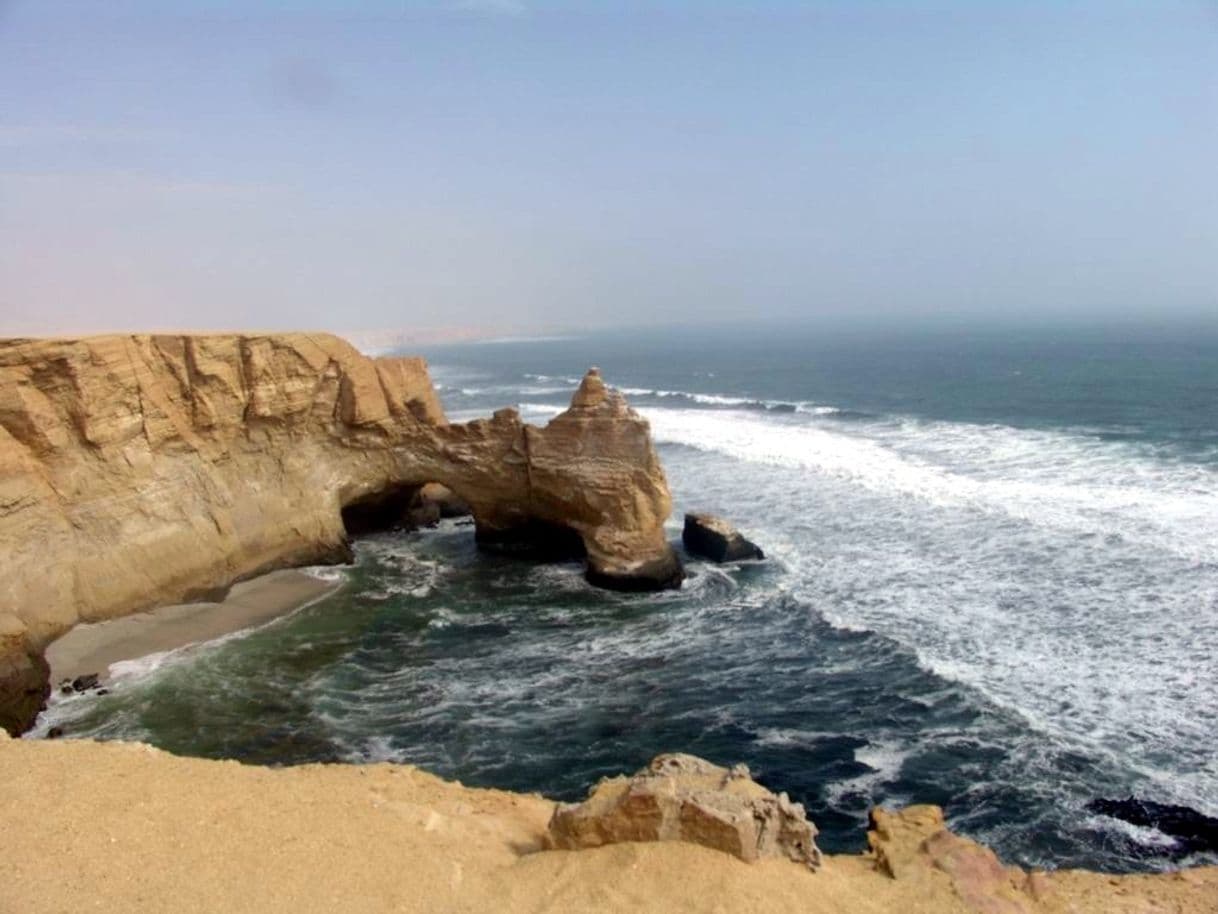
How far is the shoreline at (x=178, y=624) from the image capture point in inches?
704

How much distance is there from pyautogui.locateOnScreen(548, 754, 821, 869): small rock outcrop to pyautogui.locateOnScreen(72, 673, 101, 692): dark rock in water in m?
12.3

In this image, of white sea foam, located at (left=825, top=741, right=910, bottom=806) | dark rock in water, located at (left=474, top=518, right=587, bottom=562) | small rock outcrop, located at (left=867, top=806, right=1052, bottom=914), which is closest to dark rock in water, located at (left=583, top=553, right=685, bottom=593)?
dark rock in water, located at (left=474, top=518, right=587, bottom=562)

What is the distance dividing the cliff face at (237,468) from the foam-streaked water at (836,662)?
190cm

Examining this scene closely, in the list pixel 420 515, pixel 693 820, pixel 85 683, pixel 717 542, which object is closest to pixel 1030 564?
pixel 717 542

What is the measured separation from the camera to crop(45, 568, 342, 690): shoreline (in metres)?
17.9

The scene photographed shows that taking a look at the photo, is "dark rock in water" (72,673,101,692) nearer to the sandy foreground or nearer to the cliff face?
the cliff face

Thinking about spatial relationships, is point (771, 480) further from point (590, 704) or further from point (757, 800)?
point (757, 800)

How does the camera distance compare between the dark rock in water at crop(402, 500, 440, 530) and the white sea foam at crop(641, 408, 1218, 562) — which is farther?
the dark rock in water at crop(402, 500, 440, 530)

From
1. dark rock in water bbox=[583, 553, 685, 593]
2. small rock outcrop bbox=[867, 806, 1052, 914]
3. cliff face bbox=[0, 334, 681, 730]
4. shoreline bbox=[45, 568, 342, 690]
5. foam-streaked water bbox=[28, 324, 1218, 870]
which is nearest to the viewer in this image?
small rock outcrop bbox=[867, 806, 1052, 914]

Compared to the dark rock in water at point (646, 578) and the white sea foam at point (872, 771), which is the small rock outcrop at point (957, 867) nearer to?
the white sea foam at point (872, 771)

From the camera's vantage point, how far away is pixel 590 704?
16.1 m

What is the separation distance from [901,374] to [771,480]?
143 ft

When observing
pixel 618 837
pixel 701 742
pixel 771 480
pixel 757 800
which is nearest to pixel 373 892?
pixel 618 837

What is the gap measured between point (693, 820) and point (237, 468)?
18.3 meters
